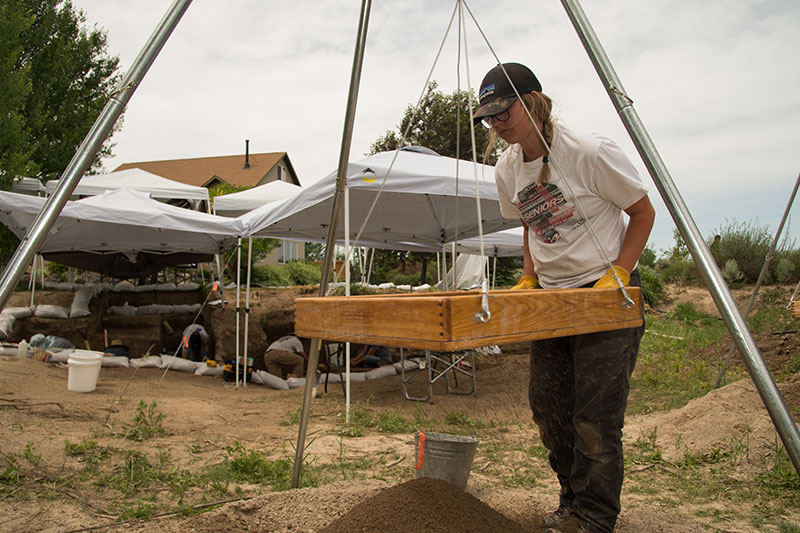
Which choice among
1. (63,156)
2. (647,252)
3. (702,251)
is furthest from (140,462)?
(647,252)

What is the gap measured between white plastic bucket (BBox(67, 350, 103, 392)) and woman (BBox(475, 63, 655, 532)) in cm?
550

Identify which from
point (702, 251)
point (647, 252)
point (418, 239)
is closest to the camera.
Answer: point (702, 251)

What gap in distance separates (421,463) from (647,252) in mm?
16952

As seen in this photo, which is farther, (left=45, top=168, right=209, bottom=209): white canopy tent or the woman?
(left=45, top=168, right=209, bottom=209): white canopy tent

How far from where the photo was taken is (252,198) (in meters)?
12.7

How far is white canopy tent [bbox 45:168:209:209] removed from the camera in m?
12.1

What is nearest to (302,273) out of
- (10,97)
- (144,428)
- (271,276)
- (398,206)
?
(271,276)

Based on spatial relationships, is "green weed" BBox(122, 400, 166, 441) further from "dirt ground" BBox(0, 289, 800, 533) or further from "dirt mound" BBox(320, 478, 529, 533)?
"dirt mound" BBox(320, 478, 529, 533)

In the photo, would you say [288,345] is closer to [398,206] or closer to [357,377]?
[357,377]

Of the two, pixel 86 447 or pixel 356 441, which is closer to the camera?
pixel 86 447

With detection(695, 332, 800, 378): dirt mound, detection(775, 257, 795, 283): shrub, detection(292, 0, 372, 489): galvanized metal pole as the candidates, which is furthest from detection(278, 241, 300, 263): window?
detection(292, 0, 372, 489): galvanized metal pole

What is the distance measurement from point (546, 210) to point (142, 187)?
38.8 feet

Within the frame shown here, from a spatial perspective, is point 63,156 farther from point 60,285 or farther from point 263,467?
point 263,467

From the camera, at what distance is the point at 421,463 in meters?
2.91
